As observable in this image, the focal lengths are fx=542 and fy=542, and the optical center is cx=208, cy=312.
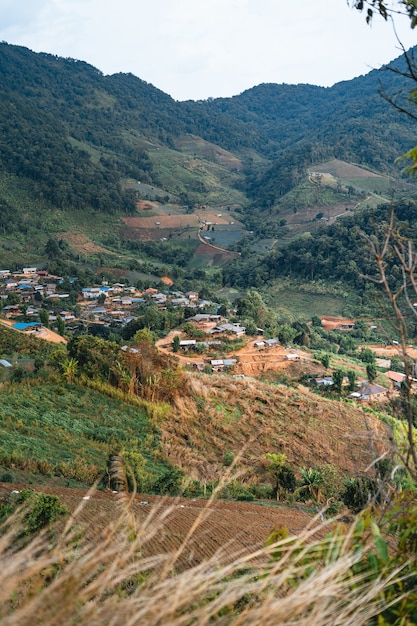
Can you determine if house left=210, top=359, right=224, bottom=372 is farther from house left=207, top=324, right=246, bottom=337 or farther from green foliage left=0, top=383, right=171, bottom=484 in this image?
green foliage left=0, top=383, right=171, bottom=484

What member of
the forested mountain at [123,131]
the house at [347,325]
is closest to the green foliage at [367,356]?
the house at [347,325]

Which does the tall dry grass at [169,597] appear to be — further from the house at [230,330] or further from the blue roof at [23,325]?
the blue roof at [23,325]

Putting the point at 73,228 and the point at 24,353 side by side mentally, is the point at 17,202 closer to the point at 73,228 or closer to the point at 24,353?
the point at 73,228

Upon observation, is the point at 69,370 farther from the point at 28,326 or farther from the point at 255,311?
the point at 255,311

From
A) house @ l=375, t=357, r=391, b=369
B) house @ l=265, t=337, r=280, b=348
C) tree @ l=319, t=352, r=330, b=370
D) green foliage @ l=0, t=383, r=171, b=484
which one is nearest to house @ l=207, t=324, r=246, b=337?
house @ l=265, t=337, r=280, b=348

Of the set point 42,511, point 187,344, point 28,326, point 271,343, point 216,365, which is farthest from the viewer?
point 28,326

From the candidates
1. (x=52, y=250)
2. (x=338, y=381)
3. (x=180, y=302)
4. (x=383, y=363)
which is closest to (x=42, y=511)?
(x=338, y=381)

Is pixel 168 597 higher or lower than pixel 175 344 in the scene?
higher

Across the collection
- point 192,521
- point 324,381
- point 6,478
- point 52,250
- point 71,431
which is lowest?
point 324,381

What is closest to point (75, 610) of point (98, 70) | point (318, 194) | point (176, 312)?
point (176, 312)
